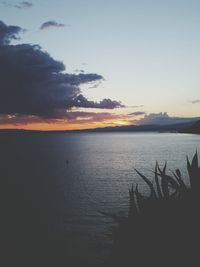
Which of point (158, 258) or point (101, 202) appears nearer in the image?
point (158, 258)

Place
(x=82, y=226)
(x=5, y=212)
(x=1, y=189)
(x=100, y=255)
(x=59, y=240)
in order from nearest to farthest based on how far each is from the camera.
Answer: (x=100, y=255) < (x=59, y=240) < (x=82, y=226) < (x=5, y=212) < (x=1, y=189)

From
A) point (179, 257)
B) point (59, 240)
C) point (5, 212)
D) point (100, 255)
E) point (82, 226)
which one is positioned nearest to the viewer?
point (179, 257)

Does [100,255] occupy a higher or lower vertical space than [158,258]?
lower

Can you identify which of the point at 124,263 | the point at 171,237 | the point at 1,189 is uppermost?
the point at 171,237

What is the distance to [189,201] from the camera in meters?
4.40

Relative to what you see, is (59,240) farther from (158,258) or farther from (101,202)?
(158,258)

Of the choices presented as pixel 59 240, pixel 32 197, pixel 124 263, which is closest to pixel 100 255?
pixel 59 240

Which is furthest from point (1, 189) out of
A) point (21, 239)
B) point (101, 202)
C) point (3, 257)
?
point (3, 257)

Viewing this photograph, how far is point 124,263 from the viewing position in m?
4.50

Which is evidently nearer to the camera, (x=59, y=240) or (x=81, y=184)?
(x=59, y=240)

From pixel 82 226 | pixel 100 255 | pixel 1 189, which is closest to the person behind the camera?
pixel 100 255

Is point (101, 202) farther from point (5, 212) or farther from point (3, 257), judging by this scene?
point (3, 257)

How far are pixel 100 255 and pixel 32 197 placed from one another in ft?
97.3

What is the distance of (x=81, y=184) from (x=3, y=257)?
38796 millimetres
